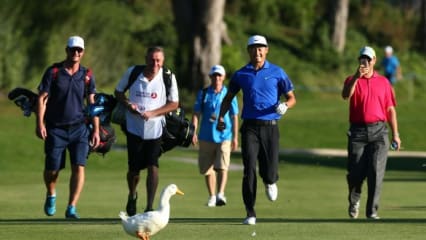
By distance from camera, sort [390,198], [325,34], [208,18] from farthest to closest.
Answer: [325,34]
[208,18]
[390,198]

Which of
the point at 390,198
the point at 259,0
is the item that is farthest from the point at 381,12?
the point at 390,198

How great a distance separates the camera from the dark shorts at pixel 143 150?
1580 cm

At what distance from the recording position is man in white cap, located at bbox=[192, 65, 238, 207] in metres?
19.5

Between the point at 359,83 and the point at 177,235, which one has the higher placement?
the point at 359,83

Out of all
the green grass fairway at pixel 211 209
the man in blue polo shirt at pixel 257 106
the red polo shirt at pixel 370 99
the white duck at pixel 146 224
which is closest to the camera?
the white duck at pixel 146 224

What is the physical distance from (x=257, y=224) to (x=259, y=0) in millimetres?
41178

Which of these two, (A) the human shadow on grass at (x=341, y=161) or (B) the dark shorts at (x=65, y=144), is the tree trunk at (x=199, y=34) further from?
(B) the dark shorts at (x=65, y=144)

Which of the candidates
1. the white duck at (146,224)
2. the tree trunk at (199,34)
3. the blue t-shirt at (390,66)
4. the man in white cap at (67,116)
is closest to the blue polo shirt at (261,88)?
the man in white cap at (67,116)

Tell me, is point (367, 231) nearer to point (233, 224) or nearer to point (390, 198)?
point (233, 224)

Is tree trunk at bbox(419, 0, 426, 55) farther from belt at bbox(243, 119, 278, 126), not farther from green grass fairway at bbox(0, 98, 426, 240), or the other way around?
belt at bbox(243, 119, 278, 126)

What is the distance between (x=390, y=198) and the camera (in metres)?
20.6

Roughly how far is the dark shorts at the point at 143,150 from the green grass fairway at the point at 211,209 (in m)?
0.69

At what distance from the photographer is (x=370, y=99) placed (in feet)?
54.3

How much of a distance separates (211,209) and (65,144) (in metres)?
2.74
